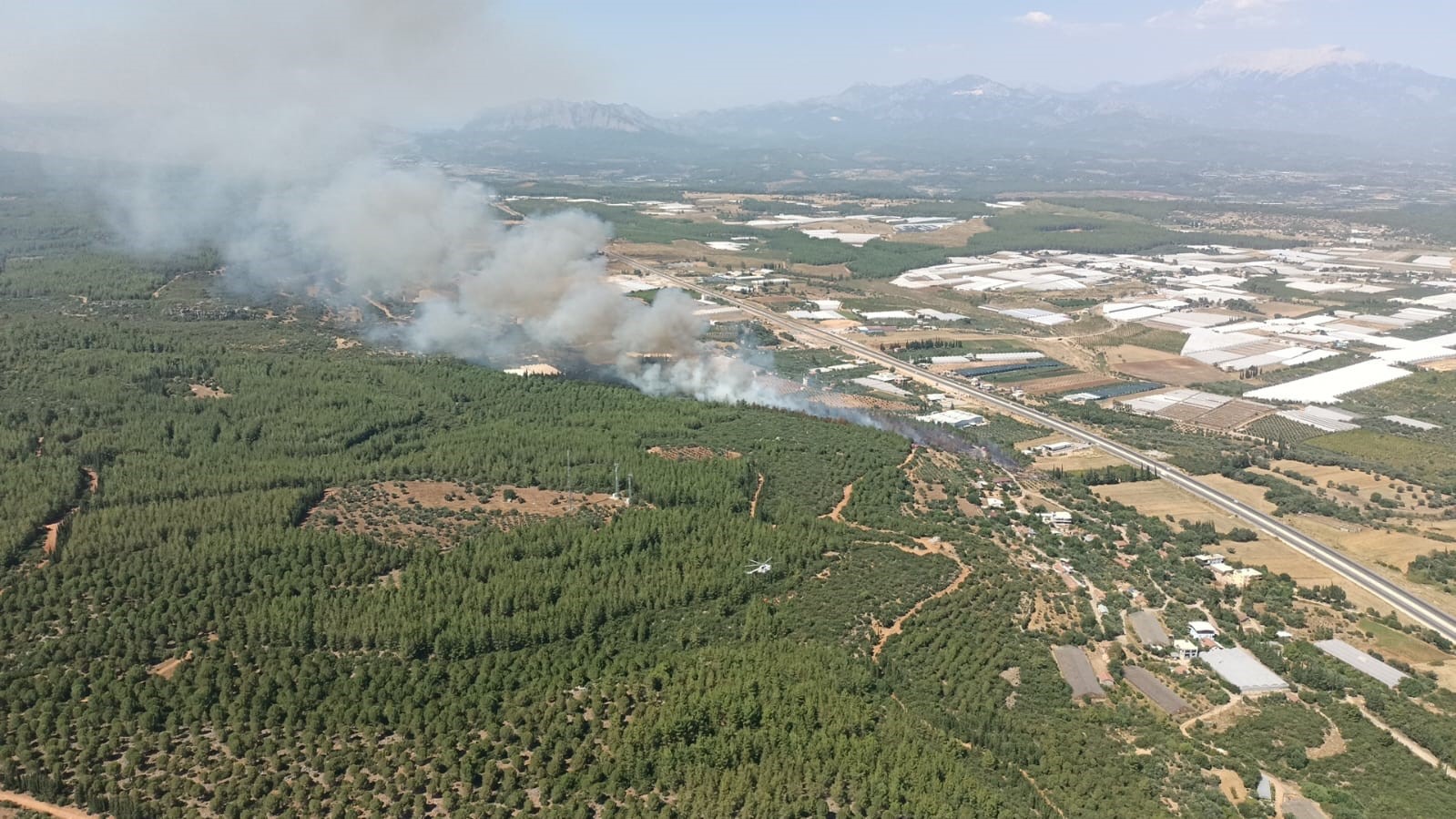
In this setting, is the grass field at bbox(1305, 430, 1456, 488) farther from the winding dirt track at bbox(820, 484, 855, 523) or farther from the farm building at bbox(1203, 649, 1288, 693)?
the winding dirt track at bbox(820, 484, 855, 523)

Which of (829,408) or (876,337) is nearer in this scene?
(829,408)

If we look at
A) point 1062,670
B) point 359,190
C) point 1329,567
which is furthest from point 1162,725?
point 359,190

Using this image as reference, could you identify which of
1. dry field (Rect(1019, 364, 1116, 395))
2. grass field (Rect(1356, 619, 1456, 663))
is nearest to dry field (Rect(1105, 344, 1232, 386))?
dry field (Rect(1019, 364, 1116, 395))

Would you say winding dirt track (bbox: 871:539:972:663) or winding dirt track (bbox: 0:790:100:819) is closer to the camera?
winding dirt track (bbox: 0:790:100:819)

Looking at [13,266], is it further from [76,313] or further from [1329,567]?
[1329,567]

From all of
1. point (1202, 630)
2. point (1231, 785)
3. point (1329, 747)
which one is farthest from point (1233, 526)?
point (1231, 785)

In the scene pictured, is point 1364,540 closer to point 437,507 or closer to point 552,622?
point 552,622
